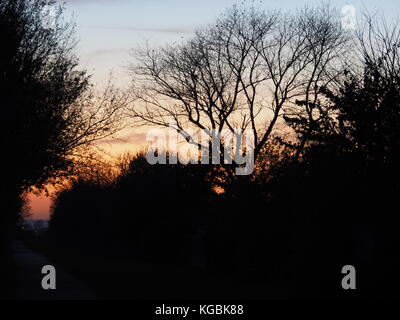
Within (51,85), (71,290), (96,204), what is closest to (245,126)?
(51,85)

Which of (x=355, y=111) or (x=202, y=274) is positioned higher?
(x=355, y=111)

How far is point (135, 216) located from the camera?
1577 inches

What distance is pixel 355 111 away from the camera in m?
17.0

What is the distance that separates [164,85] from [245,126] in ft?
15.1

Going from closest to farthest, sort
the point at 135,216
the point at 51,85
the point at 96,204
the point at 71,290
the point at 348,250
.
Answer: the point at 348,250, the point at 71,290, the point at 51,85, the point at 135,216, the point at 96,204

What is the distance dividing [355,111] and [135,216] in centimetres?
2435

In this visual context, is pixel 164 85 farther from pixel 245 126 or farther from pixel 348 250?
pixel 348 250
